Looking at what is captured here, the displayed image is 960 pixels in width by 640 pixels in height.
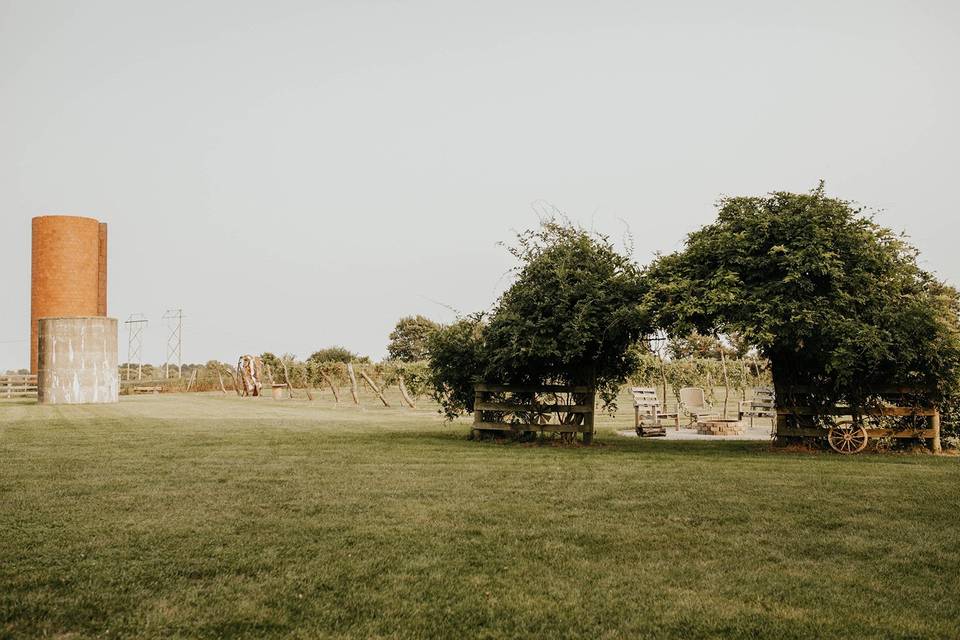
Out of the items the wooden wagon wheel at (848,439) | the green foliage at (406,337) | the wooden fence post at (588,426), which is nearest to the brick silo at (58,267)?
the green foliage at (406,337)

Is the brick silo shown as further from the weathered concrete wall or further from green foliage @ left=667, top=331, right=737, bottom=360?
green foliage @ left=667, top=331, right=737, bottom=360

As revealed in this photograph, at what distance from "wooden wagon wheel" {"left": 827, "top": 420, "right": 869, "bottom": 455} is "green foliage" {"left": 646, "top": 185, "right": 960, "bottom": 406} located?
493 millimetres

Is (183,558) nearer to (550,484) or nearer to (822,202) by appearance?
(550,484)

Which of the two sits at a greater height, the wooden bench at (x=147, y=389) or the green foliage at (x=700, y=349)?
the green foliage at (x=700, y=349)

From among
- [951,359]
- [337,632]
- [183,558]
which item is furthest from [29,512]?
[951,359]

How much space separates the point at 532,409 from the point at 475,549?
9.54m

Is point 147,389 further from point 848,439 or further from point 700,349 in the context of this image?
point 848,439

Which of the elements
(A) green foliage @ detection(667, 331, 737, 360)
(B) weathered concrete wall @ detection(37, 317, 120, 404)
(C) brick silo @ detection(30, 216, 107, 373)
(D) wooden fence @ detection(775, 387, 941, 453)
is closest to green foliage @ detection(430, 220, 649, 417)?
(D) wooden fence @ detection(775, 387, 941, 453)

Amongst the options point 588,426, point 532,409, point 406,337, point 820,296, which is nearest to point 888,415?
point 820,296

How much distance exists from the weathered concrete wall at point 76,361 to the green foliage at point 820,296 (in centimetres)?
2736

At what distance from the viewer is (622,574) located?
5117 mm

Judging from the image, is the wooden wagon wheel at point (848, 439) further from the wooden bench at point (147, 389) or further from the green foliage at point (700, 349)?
the wooden bench at point (147, 389)

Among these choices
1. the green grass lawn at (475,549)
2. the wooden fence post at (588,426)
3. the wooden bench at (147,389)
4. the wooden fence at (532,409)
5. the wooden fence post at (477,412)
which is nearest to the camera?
the green grass lawn at (475,549)

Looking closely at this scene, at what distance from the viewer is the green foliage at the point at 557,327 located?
45.8 feet
